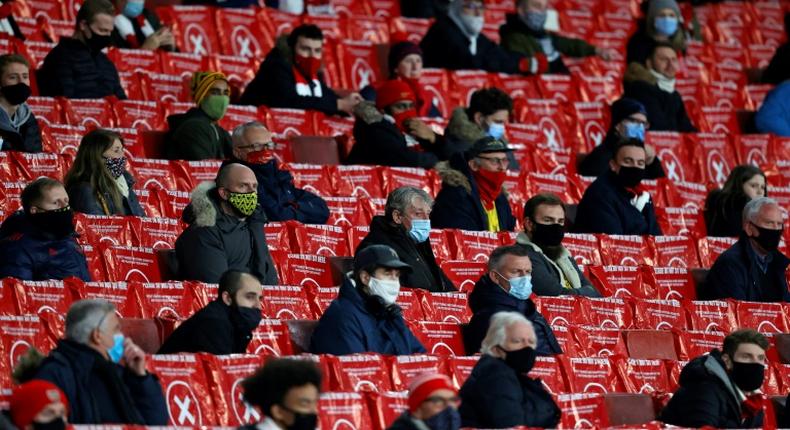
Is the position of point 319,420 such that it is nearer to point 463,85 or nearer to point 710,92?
point 463,85

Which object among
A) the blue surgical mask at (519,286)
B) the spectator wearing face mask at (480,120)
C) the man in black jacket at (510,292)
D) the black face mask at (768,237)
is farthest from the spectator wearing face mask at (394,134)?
the blue surgical mask at (519,286)

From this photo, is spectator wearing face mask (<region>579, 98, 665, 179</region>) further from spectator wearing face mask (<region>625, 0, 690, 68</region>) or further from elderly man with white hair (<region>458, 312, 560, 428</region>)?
elderly man with white hair (<region>458, 312, 560, 428</region>)

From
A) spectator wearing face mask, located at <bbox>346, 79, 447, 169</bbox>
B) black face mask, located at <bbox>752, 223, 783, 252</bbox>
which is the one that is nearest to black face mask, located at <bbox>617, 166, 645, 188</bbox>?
black face mask, located at <bbox>752, 223, 783, 252</bbox>

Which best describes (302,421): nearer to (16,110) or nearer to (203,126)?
(16,110)

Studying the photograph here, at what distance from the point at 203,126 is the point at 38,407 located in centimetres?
456

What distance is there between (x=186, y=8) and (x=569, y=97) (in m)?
2.79

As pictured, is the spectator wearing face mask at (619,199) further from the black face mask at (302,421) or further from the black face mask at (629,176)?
the black face mask at (302,421)

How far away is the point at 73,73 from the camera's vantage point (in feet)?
38.4

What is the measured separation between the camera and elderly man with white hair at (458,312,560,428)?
26.7 feet

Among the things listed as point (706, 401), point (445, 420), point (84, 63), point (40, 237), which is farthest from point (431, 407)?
point (84, 63)

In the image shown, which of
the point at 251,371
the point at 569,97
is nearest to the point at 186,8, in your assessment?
the point at 569,97

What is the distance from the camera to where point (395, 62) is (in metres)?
12.6

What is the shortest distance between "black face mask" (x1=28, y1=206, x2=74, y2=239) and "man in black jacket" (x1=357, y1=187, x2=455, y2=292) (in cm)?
152

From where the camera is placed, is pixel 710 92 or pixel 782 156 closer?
pixel 782 156
